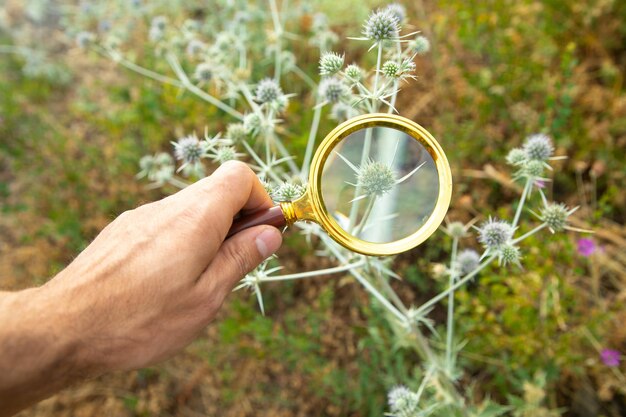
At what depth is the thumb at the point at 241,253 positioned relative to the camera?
1776 mm

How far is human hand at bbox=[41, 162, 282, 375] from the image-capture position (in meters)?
1.64

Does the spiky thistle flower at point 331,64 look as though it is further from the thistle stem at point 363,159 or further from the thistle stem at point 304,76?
the thistle stem at point 304,76

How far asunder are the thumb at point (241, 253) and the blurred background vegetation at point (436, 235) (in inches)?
55.1

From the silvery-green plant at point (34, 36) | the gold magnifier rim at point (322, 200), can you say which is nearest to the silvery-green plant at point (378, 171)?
the gold magnifier rim at point (322, 200)

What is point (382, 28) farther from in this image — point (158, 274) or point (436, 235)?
point (436, 235)

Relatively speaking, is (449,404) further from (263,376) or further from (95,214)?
(95,214)

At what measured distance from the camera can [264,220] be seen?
73.6 inches

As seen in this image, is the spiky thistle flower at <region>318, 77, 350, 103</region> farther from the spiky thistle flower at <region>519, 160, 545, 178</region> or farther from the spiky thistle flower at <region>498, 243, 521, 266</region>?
the spiky thistle flower at <region>498, 243, 521, 266</region>

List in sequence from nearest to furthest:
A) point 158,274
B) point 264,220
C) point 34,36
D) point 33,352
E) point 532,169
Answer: point 33,352, point 158,274, point 264,220, point 532,169, point 34,36

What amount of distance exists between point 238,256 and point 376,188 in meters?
0.64

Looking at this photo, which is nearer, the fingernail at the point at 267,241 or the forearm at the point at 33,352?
the forearm at the point at 33,352

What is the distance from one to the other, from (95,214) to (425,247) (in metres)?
3.14

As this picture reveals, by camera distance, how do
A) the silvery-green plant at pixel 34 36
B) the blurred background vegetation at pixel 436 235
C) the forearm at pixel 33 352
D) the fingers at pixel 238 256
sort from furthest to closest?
the silvery-green plant at pixel 34 36 → the blurred background vegetation at pixel 436 235 → the fingers at pixel 238 256 → the forearm at pixel 33 352

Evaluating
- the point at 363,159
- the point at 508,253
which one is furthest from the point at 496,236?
the point at 363,159
